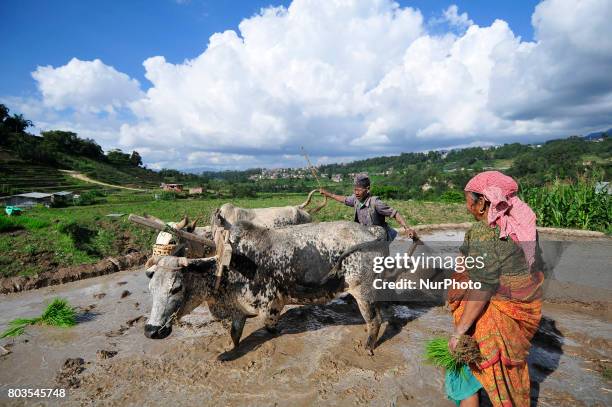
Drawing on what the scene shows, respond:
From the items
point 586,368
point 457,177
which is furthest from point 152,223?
point 457,177

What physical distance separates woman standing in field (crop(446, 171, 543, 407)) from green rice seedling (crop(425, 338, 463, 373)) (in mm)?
195

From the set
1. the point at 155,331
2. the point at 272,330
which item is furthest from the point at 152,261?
the point at 272,330

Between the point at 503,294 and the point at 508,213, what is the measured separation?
641mm

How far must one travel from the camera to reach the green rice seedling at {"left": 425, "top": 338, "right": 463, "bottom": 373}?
2.71 m

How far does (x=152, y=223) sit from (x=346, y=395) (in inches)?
127

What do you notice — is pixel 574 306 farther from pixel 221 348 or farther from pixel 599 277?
pixel 221 348

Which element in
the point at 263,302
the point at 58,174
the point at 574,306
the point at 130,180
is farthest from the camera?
the point at 130,180

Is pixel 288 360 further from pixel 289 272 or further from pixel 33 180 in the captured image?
pixel 33 180

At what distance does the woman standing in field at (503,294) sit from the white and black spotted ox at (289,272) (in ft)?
6.69

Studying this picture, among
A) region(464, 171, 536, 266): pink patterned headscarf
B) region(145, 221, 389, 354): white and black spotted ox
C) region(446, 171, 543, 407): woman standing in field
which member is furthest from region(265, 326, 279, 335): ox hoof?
region(464, 171, 536, 266): pink patterned headscarf

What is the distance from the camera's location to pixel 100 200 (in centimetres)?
3450

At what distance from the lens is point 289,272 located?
177 inches

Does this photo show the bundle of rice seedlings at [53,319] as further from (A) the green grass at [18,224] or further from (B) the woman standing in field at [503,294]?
(A) the green grass at [18,224]

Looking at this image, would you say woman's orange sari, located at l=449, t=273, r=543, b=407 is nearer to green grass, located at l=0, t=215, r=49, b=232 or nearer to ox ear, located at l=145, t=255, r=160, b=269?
ox ear, located at l=145, t=255, r=160, b=269
